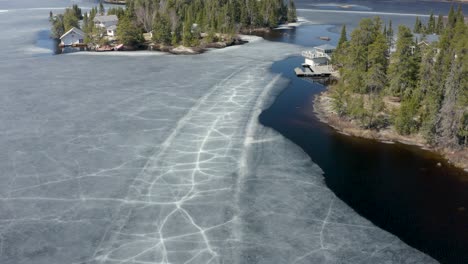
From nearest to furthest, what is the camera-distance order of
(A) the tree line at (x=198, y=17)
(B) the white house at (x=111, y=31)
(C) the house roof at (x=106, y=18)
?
(A) the tree line at (x=198, y=17), (B) the white house at (x=111, y=31), (C) the house roof at (x=106, y=18)

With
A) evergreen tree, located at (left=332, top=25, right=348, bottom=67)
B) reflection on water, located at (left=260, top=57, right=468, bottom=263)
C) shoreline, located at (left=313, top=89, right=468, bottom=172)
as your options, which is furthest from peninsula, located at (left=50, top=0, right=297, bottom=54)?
reflection on water, located at (left=260, top=57, right=468, bottom=263)

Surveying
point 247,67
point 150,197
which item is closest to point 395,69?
point 247,67

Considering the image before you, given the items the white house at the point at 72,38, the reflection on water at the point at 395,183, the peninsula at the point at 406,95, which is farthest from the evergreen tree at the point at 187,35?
the reflection on water at the point at 395,183

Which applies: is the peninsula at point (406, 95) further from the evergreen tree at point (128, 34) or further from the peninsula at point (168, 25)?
the evergreen tree at point (128, 34)

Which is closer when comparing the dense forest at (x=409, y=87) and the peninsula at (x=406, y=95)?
the peninsula at (x=406, y=95)

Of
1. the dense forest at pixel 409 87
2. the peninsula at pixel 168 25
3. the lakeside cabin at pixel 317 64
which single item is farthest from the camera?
the peninsula at pixel 168 25

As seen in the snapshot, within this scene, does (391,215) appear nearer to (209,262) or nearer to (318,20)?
(209,262)

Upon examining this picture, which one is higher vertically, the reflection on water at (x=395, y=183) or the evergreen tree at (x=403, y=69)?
the evergreen tree at (x=403, y=69)

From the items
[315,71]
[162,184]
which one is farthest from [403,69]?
[162,184]
